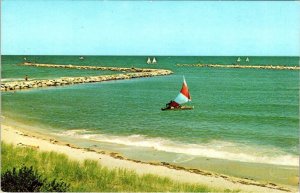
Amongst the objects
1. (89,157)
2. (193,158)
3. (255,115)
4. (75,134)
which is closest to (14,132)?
(75,134)

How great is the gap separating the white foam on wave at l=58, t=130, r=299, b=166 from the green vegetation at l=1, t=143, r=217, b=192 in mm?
5559

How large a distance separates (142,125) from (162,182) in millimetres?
12849

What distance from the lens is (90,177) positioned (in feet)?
36.8

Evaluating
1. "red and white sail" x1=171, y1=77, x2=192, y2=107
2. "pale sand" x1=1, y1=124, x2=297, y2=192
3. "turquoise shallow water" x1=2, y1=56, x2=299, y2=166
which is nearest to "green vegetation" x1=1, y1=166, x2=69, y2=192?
"pale sand" x1=1, y1=124, x2=297, y2=192

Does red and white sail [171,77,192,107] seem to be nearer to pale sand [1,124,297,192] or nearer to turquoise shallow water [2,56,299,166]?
turquoise shallow water [2,56,299,166]

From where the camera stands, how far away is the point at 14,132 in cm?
2061

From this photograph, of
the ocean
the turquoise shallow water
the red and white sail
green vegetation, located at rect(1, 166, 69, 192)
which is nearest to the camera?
green vegetation, located at rect(1, 166, 69, 192)

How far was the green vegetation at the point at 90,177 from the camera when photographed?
34.6ft

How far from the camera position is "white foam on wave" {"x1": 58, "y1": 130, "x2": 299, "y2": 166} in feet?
54.4

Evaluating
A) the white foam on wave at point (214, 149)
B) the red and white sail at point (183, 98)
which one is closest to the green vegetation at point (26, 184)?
the white foam on wave at point (214, 149)

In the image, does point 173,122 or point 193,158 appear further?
point 173,122

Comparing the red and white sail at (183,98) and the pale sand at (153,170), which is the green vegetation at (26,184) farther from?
the red and white sail at (183,98)

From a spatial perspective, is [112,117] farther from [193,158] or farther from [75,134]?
[193,158]

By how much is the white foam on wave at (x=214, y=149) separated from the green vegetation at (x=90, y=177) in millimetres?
5559
